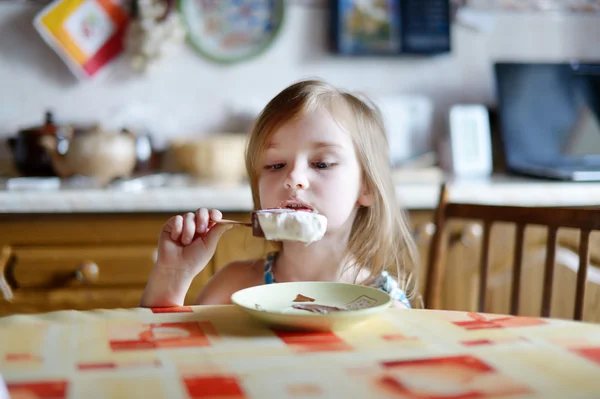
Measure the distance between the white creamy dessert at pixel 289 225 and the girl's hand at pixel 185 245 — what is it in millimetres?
96

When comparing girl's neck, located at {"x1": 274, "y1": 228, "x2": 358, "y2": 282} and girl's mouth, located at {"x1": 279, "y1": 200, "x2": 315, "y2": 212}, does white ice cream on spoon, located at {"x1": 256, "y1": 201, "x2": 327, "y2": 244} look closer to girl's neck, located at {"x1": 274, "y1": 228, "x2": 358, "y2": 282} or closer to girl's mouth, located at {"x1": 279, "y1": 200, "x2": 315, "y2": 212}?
girl's mouth, located at {"x1": 279, "y1": 200, "x2": 315, "y2": 212}

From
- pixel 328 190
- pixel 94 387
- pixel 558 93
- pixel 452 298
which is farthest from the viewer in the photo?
pixel 558 93

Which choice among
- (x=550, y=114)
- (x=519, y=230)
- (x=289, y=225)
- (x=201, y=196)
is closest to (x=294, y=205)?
(x=289, y=225)

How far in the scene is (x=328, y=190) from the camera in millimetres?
1094

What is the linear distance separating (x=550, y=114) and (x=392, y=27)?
604 mm

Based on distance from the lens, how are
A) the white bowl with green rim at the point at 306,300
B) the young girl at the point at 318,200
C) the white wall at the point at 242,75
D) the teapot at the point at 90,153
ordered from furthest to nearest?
the white wall at the point at 242,75 → the teapot at the point at 90,153 → the young girl at the point at 318,200 → the white bowl with green rim at the point at 306,300

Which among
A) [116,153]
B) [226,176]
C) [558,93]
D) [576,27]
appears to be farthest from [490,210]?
[576,27]

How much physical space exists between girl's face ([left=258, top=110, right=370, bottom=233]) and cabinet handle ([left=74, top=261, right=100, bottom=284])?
2.47 feet

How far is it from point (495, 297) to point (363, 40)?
0.96 m

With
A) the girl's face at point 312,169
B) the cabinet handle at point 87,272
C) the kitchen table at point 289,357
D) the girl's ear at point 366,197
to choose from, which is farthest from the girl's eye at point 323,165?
the cabinet handle at point 87,272

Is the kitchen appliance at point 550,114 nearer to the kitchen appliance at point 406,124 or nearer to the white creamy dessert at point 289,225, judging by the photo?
the kitchen appliance at point 406,124

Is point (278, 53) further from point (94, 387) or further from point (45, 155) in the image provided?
point (94, 387)

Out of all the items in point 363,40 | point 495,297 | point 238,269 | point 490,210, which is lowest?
point 495,297

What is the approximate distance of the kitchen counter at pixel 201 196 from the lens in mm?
1688
